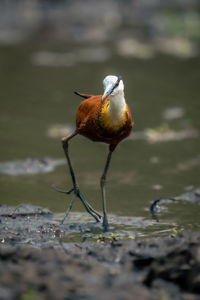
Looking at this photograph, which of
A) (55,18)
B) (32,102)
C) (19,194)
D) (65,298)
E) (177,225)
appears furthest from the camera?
(55,18)

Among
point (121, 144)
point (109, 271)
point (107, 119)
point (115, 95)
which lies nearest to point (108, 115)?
point (107, 119)

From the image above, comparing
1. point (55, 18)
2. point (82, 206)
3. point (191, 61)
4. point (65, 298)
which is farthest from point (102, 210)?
point (55, 18)

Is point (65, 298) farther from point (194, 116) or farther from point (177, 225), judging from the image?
point (194, 116)

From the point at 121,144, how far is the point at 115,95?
10.6ft

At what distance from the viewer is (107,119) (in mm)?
4773

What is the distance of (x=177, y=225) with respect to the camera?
17.2 feet

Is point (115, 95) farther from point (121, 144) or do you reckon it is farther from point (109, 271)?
point (121, 144)

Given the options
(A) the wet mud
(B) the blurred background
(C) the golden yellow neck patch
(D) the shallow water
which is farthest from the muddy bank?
(B) the blurred background

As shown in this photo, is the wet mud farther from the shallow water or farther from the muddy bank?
the shallow water

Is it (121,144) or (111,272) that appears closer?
(111,272)

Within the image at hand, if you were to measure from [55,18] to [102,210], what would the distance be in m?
11.1

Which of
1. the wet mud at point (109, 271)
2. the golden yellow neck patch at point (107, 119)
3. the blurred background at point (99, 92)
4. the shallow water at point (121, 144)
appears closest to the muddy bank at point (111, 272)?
the wet mud at point (109, 271)

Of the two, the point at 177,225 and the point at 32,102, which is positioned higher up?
the point at 32,102

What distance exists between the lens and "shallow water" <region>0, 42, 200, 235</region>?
20.2 ft
